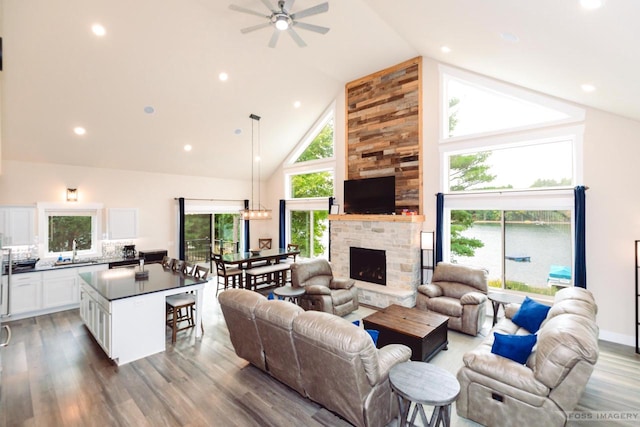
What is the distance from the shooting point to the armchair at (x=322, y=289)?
5.43 meters

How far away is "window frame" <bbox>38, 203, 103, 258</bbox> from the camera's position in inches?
252

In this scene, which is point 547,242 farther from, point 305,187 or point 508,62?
point 305,187

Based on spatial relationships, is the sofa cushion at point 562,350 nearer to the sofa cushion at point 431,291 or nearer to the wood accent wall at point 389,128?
the sofa cushion at point 431,291

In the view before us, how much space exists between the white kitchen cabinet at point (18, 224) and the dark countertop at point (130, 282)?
7.51 feet

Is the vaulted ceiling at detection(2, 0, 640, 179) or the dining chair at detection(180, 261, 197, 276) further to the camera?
the dining chair at detection(180, 261, 197, 276)

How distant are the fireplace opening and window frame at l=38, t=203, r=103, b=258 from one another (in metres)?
6.00

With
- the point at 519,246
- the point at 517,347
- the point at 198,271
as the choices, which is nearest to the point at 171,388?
the point at 198,271

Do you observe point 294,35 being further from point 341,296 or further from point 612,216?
point 612,216

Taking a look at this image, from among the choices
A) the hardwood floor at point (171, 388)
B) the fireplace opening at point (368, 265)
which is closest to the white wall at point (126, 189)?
the hardwood floor at point (171, 388)

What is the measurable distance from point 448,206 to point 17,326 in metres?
8.27

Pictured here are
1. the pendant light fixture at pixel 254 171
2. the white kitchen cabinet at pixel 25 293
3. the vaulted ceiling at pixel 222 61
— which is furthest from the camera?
the pendant light fixture at pixel 254 171

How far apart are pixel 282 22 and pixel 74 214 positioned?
647cm

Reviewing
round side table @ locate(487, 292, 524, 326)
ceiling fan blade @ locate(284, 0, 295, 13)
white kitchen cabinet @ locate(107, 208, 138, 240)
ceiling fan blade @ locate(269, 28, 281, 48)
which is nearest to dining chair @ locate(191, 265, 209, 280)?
white kitchen cabinet @ locate(107, 208, 138, 240)

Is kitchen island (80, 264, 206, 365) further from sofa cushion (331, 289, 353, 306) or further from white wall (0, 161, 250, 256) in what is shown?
white wall (0, 161, 250, 256)
